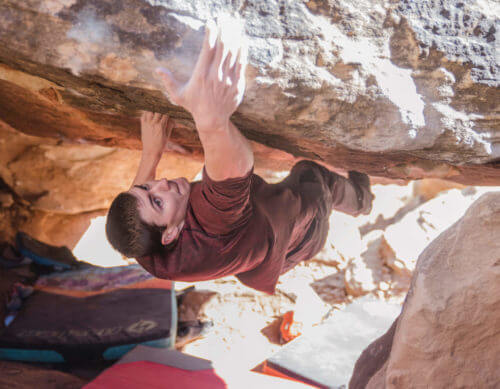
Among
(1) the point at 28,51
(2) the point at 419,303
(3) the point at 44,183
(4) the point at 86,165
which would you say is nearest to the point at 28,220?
(3) the point at 44,183

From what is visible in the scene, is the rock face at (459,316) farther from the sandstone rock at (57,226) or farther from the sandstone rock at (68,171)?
Result: the sandstone rock at (57,226)

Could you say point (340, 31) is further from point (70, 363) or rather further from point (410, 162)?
point (70, 363)

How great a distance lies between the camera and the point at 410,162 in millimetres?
1403

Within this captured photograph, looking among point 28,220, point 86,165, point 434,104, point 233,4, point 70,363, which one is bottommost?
point 70,363

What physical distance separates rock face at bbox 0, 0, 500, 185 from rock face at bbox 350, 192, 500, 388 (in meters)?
0.31

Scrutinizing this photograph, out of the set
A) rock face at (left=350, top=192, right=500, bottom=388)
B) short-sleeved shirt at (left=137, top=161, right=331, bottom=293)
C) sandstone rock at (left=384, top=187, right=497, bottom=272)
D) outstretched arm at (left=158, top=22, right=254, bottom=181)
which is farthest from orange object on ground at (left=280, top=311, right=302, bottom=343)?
outstretched arm at (left=158, top=22, right=254, bottom=181)

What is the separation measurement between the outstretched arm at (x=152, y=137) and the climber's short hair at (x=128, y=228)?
26 cm

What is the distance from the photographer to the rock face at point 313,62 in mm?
826

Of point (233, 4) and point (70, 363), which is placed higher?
point (233, 4)

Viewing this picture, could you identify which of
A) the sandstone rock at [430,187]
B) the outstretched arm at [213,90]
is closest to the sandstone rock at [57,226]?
the outstretched arm at [213,90]

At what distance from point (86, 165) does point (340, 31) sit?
2.28 metres

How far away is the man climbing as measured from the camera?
2.61 feet

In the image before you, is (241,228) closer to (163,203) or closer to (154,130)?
(163,203)

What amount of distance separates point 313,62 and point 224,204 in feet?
1.50
